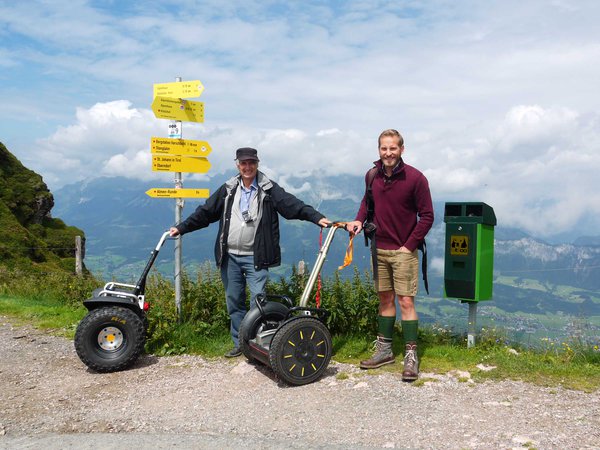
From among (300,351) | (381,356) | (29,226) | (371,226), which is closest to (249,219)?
(371,226)

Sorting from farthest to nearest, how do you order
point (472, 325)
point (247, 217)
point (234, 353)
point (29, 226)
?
point (29, 226), point (472, 325), point (234, 353), point (247, 217)

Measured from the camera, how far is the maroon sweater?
5.54 m

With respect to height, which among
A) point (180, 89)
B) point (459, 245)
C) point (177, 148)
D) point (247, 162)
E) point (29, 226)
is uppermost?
point (180, 89)

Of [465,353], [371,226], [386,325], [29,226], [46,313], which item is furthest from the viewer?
[29,226]

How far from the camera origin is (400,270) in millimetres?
5633

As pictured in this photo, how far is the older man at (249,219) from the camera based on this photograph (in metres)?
6.14

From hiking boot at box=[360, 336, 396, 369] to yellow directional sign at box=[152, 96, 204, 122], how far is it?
426cm

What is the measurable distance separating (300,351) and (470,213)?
2.93 metres

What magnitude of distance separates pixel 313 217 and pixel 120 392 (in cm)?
287

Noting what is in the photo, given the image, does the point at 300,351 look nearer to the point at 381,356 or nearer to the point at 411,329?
the point at 381,356

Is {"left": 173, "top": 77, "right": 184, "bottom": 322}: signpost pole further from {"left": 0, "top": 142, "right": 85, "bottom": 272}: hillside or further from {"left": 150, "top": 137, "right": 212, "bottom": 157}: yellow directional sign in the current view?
{"left": 0, "top": 142, "right": 85, "bottom": 272}: hillside

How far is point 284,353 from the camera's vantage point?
5340 millimetres

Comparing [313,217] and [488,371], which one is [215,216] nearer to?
[313,217]

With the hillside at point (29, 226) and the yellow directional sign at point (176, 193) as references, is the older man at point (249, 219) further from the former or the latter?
the hillside at point (29, 226)
